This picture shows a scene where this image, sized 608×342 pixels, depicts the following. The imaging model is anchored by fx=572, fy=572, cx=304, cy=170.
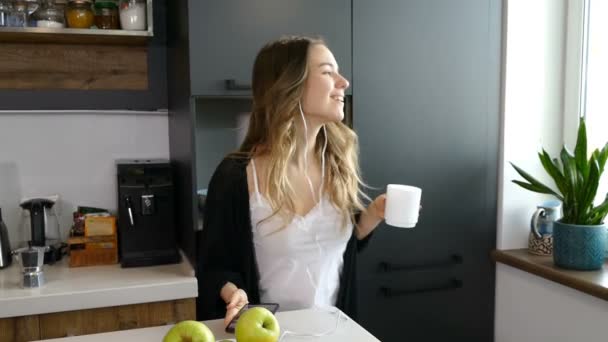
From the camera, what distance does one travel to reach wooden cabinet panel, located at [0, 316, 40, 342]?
176cm

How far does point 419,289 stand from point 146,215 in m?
1.09

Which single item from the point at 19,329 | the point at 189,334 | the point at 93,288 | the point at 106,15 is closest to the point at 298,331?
the point at 189,334

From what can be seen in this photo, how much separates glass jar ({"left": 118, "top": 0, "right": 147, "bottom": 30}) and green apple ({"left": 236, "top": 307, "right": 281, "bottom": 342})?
1397mm

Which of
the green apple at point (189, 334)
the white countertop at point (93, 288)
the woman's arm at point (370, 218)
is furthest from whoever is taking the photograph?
the white countertop at point (93, 288)

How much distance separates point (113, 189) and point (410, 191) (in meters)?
1.51

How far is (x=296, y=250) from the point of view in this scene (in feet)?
4.99

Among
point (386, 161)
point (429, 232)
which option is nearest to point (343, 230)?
point (386, 161)

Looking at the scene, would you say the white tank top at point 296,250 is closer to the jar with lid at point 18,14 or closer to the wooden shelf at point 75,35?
the wooden shelf at point 75,35

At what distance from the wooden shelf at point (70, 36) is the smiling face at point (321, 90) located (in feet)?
2.67

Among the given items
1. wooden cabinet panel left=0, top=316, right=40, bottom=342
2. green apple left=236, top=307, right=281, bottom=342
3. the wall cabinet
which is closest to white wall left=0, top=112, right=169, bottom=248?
the wall cabinet

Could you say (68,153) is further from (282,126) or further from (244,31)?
(282,126)

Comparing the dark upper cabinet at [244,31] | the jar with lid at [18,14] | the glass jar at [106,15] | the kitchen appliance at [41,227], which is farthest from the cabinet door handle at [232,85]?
the kitchen appliance at [41,227]

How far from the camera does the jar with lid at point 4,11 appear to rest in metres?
1.98

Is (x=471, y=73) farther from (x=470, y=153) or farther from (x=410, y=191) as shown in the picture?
(x=410, y=191)
